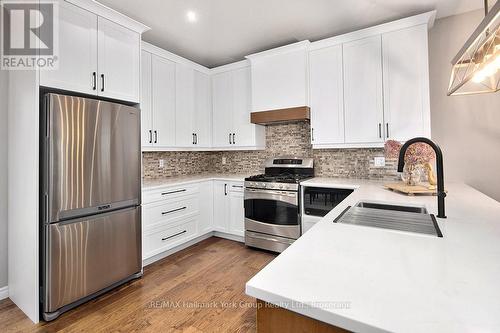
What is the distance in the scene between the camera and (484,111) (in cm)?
250

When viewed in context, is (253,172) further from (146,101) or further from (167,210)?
(146,101)

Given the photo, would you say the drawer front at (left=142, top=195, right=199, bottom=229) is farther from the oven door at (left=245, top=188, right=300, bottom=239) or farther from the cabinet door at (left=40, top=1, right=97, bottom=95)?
the cabinet door at (left=40, top=1, right=97, bottom=95)

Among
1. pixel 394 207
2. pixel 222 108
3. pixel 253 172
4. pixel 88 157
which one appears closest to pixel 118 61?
pixel 88 157

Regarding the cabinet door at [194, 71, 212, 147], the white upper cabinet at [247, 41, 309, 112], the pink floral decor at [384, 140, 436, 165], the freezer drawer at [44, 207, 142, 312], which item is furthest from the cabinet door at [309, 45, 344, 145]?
the freezer drawer at [44, 207, 142, 312]

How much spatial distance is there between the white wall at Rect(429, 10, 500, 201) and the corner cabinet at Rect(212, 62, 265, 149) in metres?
2.15

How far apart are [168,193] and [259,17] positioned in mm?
2149

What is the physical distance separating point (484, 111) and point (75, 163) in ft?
12.3

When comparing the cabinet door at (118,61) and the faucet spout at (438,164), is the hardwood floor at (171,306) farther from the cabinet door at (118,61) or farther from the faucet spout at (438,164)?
the cabinet door at (118,61)

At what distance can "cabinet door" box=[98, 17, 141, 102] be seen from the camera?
2.24 metres

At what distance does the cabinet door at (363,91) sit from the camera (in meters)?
2.70

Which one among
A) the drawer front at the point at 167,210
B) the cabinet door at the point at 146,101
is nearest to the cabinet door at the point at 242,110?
the drawer front at the point at 167,210

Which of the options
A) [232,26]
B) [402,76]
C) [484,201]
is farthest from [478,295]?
[232,26]

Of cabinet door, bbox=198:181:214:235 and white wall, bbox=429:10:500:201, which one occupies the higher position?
white wall, bbox=429:10:500:201

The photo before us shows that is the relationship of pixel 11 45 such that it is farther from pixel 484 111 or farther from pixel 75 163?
pixel 484 111
